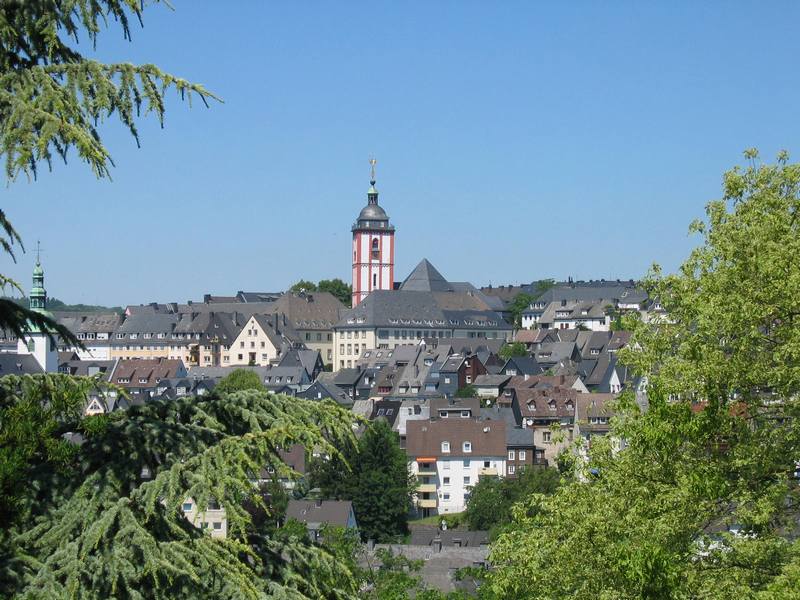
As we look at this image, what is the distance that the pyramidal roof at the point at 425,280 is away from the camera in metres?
164

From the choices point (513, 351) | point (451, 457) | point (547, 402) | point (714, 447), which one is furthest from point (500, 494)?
point (513, 351)

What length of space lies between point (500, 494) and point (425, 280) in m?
105

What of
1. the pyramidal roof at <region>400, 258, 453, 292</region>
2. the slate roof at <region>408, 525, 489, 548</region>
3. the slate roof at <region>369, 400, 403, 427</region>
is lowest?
the slate roof at <region>408, 525, 489, 548</region>

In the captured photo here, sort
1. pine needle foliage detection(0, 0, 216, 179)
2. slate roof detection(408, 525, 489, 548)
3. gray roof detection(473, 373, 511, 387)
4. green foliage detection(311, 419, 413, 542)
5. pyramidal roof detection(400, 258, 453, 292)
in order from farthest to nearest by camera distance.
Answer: pyramidal roof detection(400, 258, 453, 292) → gray roof detection(473, 373, 511, 387) → green foliage detection(311, 419, 413, 542) → slate roof detection(408, 525, 489, 548) → pine needle foliage detection(0, 0, 216, 179)

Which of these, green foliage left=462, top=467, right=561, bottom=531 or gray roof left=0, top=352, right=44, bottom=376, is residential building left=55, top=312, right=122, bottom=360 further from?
green foliage left=462, top=467, right=561, bottom=531

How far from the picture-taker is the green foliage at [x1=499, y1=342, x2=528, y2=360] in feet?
397

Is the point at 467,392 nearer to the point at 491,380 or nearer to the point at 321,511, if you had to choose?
the point at 491,380

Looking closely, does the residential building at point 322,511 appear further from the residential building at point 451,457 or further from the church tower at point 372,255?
the church tower at point 372,255

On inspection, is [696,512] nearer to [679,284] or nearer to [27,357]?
[679,284]

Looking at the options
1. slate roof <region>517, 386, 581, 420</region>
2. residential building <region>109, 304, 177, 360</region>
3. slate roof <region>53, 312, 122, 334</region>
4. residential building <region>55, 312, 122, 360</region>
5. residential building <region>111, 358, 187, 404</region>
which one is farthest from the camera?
slate roof <region>53, 312, 122, 334</region>

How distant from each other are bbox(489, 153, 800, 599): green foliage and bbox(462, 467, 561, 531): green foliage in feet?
136

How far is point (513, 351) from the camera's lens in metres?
122

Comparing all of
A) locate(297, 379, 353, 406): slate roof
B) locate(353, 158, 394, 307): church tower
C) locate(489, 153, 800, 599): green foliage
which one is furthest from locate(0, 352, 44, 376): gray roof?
locate(353, 158, 394, 307): church tower

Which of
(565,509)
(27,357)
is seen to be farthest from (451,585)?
(27,357)
